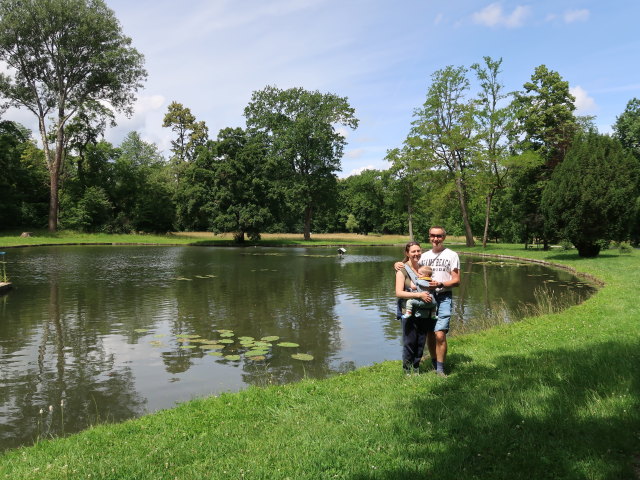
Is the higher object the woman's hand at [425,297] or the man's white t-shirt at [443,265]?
the man's white t-shirt at [443,265]

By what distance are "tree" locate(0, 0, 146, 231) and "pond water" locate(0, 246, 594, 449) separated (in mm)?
31048

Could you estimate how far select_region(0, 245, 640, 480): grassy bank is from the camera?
3896mm

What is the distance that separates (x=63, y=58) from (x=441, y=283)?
2034 inches

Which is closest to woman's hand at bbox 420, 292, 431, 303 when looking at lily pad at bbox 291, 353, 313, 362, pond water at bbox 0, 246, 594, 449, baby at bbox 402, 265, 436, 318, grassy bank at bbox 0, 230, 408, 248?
baby at bbox 402, 265, 436, 318

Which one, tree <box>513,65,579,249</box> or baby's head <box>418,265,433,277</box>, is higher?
tree <box>513,65,579,249</box>

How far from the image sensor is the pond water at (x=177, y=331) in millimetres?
7246

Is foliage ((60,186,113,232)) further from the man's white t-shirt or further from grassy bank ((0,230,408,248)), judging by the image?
the man's white t-shirt

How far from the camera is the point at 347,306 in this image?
1565cm

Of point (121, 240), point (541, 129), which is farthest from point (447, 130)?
point (121, 240)

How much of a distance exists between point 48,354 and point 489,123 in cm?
4330

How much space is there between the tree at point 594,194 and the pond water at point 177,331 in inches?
255

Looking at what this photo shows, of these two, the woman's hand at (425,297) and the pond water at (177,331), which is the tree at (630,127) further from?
the woman's hand at (425,297)

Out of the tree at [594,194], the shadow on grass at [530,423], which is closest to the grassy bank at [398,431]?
the shadow on grass at [530,423]

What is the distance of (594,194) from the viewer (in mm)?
26906
